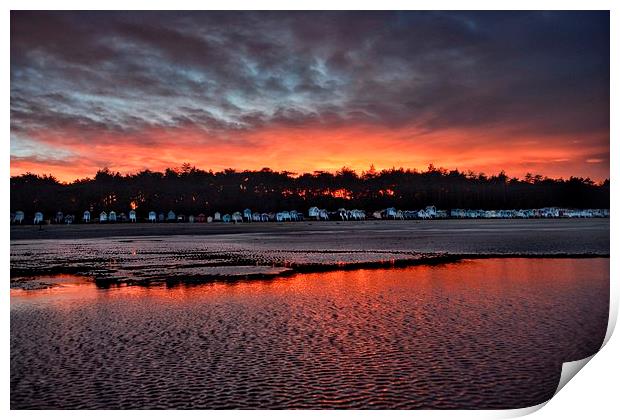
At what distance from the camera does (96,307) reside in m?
9.88

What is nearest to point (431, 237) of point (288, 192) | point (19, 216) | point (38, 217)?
point (19, 216)

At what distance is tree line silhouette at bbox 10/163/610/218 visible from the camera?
4662 centimetres

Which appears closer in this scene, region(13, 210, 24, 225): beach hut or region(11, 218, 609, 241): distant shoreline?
region(11, 218, 609, 241): distant shoreline

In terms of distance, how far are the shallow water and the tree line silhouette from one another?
30372mm

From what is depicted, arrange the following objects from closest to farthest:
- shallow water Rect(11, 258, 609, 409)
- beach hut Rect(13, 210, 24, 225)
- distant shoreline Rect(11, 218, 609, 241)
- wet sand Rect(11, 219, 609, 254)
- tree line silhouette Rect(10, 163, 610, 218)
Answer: shallow water Rect(11, 258, 609, 409) < wet sand Rect(11, 219, 609, 254) < distant shoreline Rect(11, 218, 609, 241) < beach hut Rect(13, 210, 24, 225) < tree line silhouette Rect(10, 163, 610, 218)

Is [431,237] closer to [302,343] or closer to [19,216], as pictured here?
[302,343]

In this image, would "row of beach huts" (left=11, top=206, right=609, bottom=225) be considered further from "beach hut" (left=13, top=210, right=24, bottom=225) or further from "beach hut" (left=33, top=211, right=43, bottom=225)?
"beach hut" (left=13, top=210, right=24, bottom=225)

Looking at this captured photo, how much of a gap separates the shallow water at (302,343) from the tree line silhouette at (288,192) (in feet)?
99.6

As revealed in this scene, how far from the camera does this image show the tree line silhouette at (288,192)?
4662cm

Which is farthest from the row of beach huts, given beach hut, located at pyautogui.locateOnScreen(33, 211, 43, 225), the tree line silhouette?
beach hut, located at pyautogui.locateOnScreen(33, 211, 43, 225)

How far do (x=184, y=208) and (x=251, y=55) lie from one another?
52228mm

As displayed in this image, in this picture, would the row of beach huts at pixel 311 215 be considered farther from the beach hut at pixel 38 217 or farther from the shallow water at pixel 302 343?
the shallow water at pixel 302 343
